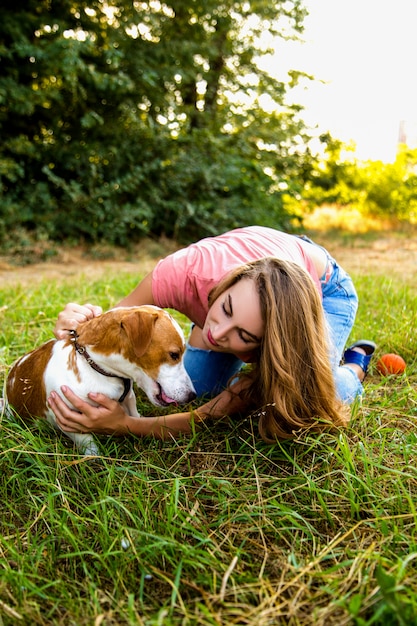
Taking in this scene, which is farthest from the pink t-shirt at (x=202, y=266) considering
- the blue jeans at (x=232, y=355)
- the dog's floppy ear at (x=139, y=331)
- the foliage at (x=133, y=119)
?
the foliage at (x=133, y=119)

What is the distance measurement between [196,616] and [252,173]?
30.6 feet

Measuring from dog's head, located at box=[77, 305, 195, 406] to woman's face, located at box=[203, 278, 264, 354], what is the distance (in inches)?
8.3

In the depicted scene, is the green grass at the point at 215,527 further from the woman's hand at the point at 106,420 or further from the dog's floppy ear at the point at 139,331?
the dog's floppy ear at the point at 139,331

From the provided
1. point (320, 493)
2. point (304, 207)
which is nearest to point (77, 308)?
point (320, 493)

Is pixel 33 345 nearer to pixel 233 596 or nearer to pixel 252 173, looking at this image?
pixel 233 596

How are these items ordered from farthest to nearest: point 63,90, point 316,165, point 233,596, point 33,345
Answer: point 316,165 < point 63,90 < point 33,345 < point 233,596

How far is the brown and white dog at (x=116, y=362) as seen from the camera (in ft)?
8.60

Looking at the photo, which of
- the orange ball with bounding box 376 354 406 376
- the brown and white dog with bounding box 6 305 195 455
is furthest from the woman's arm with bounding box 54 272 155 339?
the orange ball with bounding box 376 354 406 376

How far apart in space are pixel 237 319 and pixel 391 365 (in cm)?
156

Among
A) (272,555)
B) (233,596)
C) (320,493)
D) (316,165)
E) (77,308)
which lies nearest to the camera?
(233,596)

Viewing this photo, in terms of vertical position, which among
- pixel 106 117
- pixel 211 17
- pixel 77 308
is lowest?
pixel 77 308

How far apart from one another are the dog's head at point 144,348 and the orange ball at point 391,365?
1538 millimetres

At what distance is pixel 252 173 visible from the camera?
10.3 metres

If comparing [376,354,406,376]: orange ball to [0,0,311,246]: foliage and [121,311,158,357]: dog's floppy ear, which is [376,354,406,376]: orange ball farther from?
[0,0,311,246]: foliage
